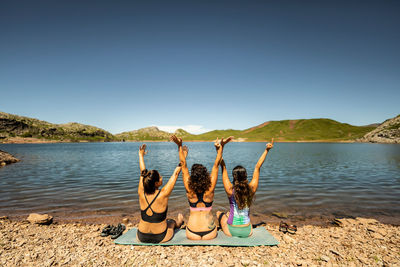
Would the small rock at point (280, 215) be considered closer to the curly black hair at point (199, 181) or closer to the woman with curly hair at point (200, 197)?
the woman with curly hair at point (200, 197)

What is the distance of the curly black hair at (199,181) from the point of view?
19.6ft

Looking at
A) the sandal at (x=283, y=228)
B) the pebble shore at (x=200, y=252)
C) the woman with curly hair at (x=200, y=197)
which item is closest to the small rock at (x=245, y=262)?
the pebble shore at (x=200, y=252)

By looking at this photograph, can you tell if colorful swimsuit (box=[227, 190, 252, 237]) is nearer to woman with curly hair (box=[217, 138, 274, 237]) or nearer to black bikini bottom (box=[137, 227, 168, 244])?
woman with curly hair (box=[217, 138, 274, 237])

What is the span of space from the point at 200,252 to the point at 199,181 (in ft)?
7.41

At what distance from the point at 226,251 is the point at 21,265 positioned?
596 centimetres

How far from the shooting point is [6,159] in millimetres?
33969

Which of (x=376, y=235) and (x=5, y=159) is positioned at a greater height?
(x=5, y=159)

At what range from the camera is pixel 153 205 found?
592 cm

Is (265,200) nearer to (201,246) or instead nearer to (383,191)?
(201,246)

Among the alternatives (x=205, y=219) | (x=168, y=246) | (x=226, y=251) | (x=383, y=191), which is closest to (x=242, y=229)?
(x=226, y=251)

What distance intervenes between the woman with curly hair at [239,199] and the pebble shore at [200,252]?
2.17ft

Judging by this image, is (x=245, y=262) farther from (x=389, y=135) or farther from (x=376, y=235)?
(x=389, y=135)

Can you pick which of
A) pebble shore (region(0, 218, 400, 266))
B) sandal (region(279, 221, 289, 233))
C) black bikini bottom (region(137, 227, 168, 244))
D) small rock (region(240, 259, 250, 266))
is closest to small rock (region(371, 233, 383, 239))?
pebble shore (region(0, 218, 400, 266))

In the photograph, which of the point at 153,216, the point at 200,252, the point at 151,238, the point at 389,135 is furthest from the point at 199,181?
the point at 389,135
